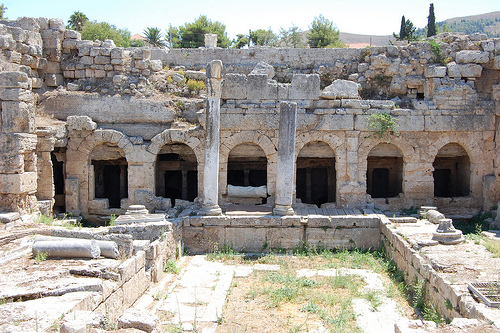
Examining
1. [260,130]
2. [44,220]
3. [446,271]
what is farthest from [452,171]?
[44,220]

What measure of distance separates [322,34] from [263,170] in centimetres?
1749

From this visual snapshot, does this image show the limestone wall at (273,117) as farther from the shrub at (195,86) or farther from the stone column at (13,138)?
the stone column at (13,138)

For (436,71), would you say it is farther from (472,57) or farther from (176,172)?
(176,172)

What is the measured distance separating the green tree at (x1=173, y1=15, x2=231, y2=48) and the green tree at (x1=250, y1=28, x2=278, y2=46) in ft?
6.08

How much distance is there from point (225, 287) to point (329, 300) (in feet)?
7.63

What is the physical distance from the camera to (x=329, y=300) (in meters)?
9.61

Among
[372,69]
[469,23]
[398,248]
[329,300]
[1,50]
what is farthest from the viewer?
[469,23]

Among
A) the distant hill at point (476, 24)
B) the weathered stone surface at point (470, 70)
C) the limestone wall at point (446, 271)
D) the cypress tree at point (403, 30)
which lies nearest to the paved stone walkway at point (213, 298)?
the limestone wall at point (446, 271)

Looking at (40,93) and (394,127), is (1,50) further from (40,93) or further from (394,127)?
(394,127)

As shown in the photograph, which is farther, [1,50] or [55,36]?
[55,36]

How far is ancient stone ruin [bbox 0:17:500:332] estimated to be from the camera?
1357 cm

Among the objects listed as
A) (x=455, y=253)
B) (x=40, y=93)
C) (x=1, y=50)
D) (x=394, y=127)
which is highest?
(x=1, y=50)

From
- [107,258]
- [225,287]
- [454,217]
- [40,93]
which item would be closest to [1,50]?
[40,93]

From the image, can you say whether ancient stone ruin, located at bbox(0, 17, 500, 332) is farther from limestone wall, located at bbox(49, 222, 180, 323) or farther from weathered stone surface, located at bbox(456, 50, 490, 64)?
limestone wall, located at bbox(49, 222, 180, 323)
